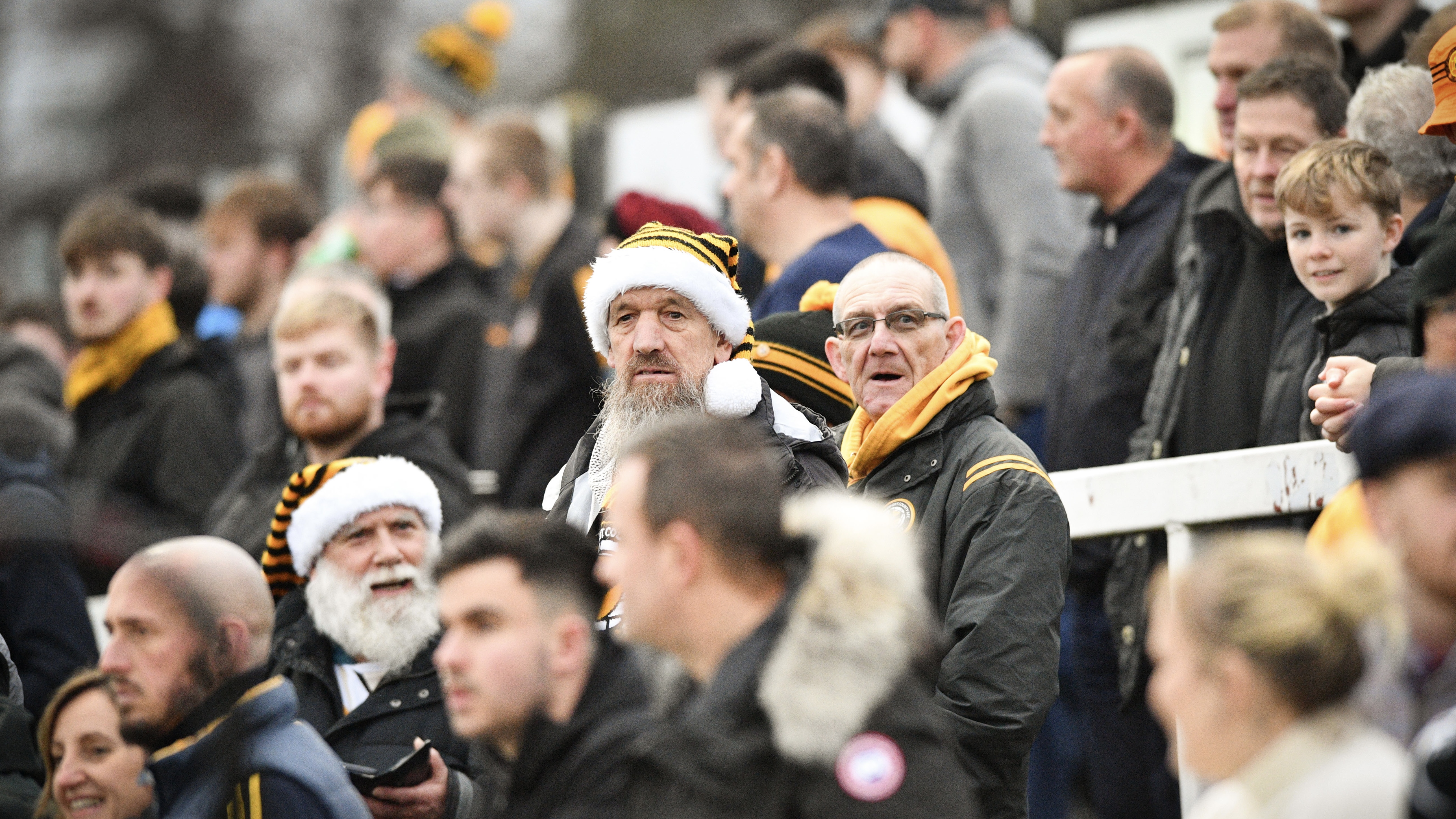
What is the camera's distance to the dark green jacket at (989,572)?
14.7 feet

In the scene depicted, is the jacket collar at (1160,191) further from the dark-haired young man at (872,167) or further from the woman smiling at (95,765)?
the woman smiling at (95,765)

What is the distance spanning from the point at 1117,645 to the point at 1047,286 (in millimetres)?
1870

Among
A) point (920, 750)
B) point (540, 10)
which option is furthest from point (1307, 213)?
point (540, 10)

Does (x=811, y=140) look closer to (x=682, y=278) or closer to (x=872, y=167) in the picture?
(x=872, y=167)

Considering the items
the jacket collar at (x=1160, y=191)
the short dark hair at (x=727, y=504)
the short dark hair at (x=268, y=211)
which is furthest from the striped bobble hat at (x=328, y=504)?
the short dark hair at (x=268, y=211)

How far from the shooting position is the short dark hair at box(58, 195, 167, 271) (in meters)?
8.34

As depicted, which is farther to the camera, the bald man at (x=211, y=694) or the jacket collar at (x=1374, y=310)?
the jacket collar at (x=1374, y=310)

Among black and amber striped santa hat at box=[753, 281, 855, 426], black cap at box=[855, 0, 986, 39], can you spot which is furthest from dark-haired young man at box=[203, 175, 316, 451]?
black and amber striped santa hat at box=[753, 281, 855, 426]

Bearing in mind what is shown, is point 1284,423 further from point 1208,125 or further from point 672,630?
point 1208,125

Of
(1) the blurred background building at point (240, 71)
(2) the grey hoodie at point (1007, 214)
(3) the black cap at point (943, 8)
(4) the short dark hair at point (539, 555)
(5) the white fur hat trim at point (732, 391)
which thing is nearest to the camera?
(4) the short dark hair at point (539, 555)

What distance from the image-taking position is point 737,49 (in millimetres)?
8766

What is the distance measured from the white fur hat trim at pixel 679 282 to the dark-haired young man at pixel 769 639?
1.58m

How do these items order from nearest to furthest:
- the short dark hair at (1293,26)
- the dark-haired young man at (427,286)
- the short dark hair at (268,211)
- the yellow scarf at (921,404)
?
1. the yellow scarf at (921,404)
2. the short dark hair at (1293,26)
3. the dark-haired young man at (427,286)
4. the short dark hair at (268,211)

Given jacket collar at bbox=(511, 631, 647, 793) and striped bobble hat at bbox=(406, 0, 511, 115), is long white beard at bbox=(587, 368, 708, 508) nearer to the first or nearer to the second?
jacket collar at bbox=(511, 631, 647, 793)
